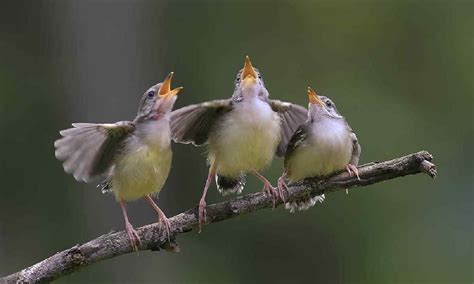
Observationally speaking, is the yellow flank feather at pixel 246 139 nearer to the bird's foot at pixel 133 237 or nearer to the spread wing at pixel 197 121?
the spread wing at pixel 197 121

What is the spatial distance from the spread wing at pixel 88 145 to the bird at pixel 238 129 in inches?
14.0

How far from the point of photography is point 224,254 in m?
11.5

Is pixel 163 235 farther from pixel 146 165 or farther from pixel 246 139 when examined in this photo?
pixel 246 139

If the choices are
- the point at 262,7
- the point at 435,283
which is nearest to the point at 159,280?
the point at 435,283

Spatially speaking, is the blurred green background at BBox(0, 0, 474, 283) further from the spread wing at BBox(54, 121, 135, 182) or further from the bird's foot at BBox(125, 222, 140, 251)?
the bird's foot at BBox(125, 222, 140, 251)

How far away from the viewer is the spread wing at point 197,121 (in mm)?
5359

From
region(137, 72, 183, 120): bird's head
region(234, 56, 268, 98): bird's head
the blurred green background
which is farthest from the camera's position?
the blurred green background

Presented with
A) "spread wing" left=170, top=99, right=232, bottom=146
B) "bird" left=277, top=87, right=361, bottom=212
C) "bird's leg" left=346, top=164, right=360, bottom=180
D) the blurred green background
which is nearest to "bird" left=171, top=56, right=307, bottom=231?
"spread wing" left=170, top=99, right=232, bottom=146

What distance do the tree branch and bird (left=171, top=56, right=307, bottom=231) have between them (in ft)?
0.62

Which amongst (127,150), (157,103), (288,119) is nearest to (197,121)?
(157,103)

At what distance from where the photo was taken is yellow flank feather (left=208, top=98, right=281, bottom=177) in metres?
5.31

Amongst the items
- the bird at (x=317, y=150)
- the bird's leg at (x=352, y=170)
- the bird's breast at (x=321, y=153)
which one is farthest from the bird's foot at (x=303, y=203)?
the bird's leg at (x=352, y=170)

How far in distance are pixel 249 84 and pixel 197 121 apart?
397 mm

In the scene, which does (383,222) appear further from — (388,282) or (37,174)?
(37,174)
